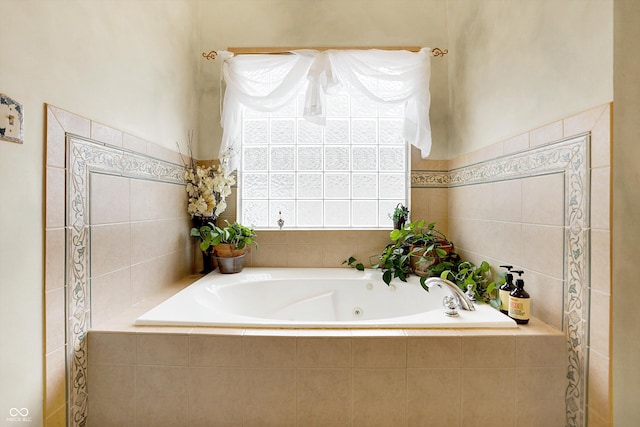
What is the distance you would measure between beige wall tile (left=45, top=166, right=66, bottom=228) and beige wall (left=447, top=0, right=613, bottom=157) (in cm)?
187

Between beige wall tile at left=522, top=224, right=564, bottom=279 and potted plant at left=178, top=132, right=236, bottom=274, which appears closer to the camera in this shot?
beige wall tile at left=522, top=224, right=564, bottom=279

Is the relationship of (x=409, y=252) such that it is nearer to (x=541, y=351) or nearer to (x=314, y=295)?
(x=314, y=295)

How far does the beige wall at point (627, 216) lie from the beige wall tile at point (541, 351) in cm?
Answer: 43

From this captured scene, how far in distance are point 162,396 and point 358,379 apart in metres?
0.75

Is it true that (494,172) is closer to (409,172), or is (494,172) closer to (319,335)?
(409,172)

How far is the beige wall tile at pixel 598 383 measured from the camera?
3.05 ft

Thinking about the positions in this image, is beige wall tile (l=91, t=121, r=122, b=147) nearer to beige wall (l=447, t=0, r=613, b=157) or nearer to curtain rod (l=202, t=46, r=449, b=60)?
curtain rod (l=202, t=46, r=449, b=60)

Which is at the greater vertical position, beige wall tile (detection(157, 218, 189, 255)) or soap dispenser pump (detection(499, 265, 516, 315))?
beige wall tile (detection(157, 218, 189, 255))

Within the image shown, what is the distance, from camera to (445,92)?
2.04 meters

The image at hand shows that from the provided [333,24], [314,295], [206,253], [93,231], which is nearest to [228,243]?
[206,253]

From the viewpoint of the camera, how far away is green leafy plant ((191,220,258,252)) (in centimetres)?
179

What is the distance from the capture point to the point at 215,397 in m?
1.07

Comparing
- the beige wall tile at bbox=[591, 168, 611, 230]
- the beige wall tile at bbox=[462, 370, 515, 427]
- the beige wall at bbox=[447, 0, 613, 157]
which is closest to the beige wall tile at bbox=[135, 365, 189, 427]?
the beige wall tile at bbox=[462, 370, 515, 427]

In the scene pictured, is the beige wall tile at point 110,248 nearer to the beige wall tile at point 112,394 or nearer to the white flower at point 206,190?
the beige wall tile at point 112,394
